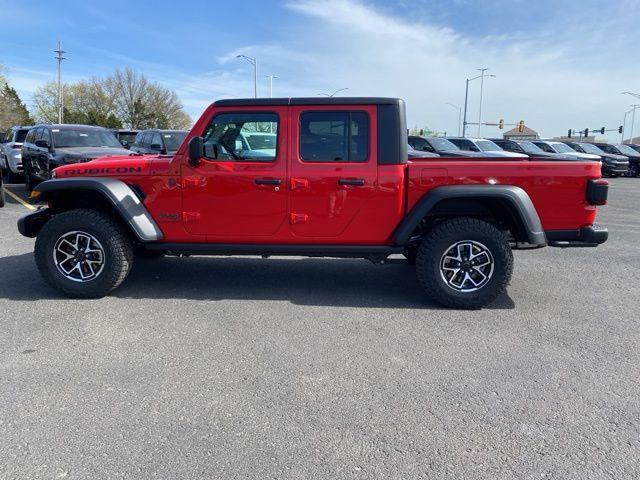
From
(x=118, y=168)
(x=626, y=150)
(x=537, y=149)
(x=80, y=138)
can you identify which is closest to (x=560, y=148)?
(x=537, y=149)

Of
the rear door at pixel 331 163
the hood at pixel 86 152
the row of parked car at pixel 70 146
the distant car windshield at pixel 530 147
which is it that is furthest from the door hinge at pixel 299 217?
the distant car windshield at pixel 530 147

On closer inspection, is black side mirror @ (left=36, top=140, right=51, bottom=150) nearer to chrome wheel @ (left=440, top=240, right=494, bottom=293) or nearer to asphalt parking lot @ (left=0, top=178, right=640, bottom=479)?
asphalt parking lot @ (left=0, top=178, right=640, bottom=479)

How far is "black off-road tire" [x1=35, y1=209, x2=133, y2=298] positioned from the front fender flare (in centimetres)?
21

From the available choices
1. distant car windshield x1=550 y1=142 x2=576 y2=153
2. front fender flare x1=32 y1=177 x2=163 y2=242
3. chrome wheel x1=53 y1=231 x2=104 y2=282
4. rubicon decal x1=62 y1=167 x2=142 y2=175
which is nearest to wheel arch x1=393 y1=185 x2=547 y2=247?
front fender flare x1=32 y1=177 x2=163 y2=242

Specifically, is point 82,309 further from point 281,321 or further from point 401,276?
point 401,276

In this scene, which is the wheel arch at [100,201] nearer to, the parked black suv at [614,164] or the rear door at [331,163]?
the rear door at [331,163]

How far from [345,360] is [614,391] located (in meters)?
1.76

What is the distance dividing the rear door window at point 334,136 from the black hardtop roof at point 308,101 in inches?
4.0

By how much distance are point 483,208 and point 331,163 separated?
1498mm

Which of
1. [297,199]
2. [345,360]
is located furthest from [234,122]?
[345,360]

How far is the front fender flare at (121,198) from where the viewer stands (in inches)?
195

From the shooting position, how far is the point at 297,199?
493cm

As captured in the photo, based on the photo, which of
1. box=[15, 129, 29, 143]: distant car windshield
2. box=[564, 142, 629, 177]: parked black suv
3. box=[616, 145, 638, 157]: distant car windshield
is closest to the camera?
box=[15, 129, 29, 143]: distant car windshield

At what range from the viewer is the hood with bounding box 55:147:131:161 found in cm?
1037
